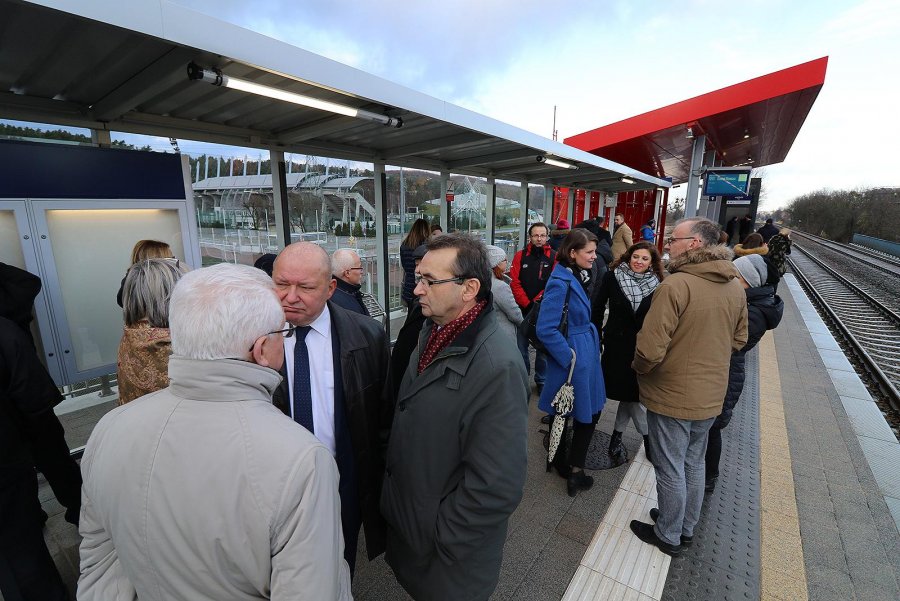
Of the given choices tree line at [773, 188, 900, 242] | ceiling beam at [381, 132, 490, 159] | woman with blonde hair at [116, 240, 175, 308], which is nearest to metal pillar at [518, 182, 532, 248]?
ceiling beam at [381, 132, 490, 159]

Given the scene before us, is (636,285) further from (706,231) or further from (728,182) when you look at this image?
(728,182)

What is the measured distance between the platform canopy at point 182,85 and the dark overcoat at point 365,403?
1451 millimetres

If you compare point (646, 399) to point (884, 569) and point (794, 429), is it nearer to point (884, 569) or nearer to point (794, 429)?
point (884, 569)

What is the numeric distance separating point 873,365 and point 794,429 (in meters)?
5.03

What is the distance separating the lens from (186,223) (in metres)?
3.28

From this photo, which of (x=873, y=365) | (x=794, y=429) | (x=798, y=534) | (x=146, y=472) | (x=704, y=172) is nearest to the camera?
(x=146, y=472)

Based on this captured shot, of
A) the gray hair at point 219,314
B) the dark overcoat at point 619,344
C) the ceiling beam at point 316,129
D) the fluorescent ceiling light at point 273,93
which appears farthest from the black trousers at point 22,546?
the dark overcoat at point 619,344

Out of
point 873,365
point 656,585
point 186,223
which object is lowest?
point 873,365

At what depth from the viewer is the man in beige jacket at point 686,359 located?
7.36ft

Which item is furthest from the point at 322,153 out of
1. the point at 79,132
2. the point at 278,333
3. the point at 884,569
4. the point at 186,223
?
the point at 884,569

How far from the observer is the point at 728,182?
10133 mm

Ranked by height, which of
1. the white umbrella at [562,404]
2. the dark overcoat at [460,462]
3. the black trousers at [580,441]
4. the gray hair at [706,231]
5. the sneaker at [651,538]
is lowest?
the sneaker at [651,538]

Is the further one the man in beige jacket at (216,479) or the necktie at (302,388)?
the necktie at (302,388)

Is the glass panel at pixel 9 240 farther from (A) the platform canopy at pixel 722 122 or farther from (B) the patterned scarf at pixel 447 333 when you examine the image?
(A) the platform canopy at pixel 722 122
